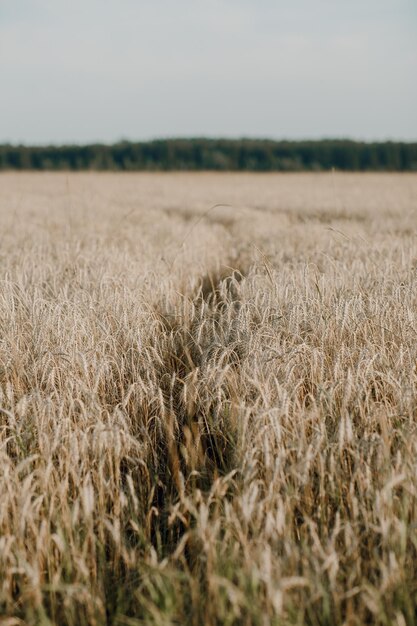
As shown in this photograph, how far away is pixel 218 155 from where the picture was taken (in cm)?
7288

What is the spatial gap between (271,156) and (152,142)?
1840 cm

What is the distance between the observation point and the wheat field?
5.36 feet

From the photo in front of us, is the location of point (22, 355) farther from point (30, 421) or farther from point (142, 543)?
point (142, 543)

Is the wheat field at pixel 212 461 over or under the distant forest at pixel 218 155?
under

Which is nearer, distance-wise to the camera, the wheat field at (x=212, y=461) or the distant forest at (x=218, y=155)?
the wheat field at (x=212, y=461)

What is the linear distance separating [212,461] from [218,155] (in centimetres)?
7372

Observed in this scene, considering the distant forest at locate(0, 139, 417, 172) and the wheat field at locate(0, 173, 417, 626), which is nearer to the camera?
the wheat field at locate(0, 173, 417, 626)

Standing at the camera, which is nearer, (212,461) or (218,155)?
(212,461)

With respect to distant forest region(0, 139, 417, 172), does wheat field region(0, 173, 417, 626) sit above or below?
below

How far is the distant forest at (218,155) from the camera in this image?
228 ft

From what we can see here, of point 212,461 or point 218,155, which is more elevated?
point 218,155

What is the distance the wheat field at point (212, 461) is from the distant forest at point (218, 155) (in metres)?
66.6

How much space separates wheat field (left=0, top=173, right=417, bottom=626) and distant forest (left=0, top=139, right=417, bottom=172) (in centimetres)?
6660

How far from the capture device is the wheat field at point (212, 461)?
163 cm
